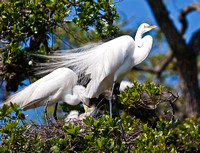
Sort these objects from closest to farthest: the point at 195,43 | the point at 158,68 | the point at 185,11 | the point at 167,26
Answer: the point at 167,26 < the point at 195,43 < the point at 185,11 < the point at 158,68

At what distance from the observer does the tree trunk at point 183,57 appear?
5.09m

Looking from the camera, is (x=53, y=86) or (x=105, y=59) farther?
(x=53, y=86)

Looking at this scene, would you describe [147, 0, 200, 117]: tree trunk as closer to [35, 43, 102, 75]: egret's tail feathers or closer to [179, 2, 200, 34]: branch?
[179, 2, 200, 34]: branch

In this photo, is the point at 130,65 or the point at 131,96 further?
the point at 130,65

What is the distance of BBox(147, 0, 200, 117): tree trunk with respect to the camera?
509 cm

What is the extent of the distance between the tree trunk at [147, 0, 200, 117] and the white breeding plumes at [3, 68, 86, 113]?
2.59 meters

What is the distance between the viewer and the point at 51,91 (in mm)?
2816

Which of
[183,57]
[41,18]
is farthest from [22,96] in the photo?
[183,57]

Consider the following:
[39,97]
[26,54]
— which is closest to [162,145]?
[39,97]

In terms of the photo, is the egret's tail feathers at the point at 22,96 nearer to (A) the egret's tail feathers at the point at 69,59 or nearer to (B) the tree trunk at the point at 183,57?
(A) the egret's tail feathers at the point at 69,59

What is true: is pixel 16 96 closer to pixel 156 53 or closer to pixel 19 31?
pixel 19 31

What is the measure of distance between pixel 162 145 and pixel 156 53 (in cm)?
574

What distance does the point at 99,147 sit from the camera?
186cm

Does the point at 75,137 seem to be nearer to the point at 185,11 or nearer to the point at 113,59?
the point at 113,59
